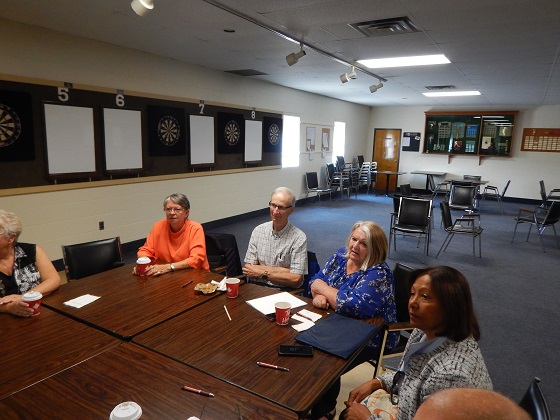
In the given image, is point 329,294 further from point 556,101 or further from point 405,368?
point 556,101

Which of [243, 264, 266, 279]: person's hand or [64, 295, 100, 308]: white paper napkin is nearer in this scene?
[64, 295, 100, 308]: white paper napkin

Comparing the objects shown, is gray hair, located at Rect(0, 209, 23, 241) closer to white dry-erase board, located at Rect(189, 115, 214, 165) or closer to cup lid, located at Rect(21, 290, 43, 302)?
cup lid, located at Rect(21, 290, 43, 302)

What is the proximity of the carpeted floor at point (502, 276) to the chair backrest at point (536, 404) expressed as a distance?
1.46m

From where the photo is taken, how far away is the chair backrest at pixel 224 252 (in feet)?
9.80

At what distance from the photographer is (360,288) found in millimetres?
1874

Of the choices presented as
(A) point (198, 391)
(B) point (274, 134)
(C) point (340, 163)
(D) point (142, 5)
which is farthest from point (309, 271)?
(C) point (340, 163)

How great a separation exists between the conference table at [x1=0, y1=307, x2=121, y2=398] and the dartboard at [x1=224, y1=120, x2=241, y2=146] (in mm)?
4941

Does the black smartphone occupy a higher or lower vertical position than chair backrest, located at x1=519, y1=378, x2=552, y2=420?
lower

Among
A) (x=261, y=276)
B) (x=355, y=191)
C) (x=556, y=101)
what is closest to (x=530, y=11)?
(x=261, y=276)

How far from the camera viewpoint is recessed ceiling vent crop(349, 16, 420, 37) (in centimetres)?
333

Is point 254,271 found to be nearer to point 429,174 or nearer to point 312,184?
point 312,184

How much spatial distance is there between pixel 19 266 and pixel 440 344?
7.01ft

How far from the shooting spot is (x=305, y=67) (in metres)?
5.54

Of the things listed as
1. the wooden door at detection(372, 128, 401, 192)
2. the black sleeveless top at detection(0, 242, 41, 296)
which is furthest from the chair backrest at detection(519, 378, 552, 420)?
the wooden door at detection(372, 128, 401, 192)
